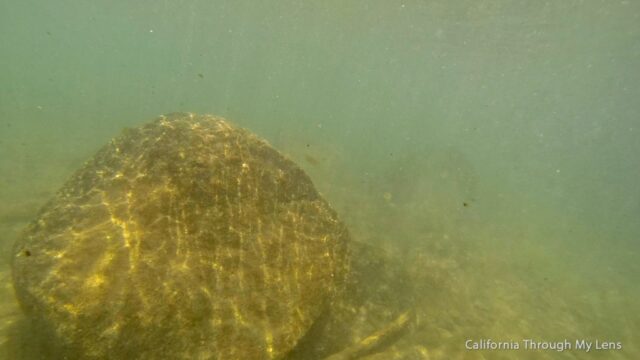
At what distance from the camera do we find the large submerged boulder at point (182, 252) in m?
4.94

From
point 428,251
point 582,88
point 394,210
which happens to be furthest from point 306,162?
point 582,88

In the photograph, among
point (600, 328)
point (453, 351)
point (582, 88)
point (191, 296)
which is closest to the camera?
point (191, 296)

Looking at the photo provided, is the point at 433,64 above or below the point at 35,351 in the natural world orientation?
above

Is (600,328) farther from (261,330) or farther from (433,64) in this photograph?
(433,64)

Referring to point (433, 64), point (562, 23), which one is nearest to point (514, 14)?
point (562, 23)

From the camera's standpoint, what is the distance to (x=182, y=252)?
570 centimetres

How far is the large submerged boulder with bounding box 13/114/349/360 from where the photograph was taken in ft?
16.2

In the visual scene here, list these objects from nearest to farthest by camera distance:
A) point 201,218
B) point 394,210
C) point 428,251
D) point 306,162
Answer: point 201,218, point 428,251, point 394,210, point 306,162

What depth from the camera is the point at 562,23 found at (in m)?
30.0

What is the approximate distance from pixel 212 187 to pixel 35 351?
3.20 m

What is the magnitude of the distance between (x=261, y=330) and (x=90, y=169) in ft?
12.9

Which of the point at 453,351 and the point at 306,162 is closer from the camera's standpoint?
the point at 453,351

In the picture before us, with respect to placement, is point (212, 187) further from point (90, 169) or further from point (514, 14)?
point (514, 14)

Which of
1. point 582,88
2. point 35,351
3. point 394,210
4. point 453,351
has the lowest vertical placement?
point 35,351
